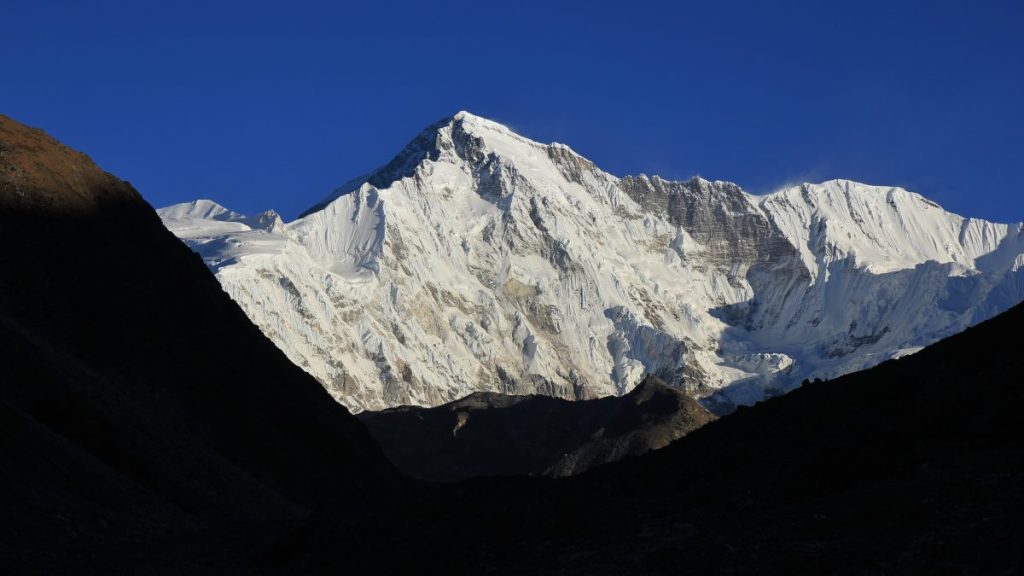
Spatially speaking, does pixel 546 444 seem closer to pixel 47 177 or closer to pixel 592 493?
pixel 47 177

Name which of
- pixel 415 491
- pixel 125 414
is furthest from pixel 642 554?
pixel 415 491

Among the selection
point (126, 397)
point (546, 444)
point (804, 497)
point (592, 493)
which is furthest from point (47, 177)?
point (546, 444)

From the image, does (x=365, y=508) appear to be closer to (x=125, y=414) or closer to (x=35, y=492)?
(x=125, y=414)

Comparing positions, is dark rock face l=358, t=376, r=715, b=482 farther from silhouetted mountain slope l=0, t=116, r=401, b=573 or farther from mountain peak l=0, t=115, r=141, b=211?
mountain peak l=0, t=115, r=141, b=211

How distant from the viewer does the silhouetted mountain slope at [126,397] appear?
4809 cm

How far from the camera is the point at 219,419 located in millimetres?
79438

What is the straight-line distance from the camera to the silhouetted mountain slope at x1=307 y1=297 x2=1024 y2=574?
28.2 metres

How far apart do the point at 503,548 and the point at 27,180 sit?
59.2 meters

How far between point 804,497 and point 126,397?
4579 centimetres

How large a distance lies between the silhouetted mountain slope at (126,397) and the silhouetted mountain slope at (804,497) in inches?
425

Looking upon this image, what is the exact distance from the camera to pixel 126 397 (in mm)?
70562

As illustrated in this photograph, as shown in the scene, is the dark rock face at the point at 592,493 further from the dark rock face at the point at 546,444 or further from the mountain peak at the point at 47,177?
the dark rock face at the point at 546,444

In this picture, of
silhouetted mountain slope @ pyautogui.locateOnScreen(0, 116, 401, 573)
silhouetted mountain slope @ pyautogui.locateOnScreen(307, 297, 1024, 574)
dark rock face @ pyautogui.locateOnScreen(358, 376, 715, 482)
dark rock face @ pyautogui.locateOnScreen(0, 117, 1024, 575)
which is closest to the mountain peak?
silhouetted mountain slope @ pyautogui.locateOnScreen(0, 116, 401, 573)

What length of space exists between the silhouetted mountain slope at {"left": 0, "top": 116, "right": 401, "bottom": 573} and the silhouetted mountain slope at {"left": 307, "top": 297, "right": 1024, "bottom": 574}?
10.8 meters
